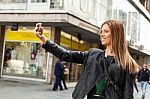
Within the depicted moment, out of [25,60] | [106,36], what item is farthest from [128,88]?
[25,60]

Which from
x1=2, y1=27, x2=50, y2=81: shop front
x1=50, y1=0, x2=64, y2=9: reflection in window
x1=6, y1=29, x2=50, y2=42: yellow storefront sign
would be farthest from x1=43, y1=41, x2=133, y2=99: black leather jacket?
x1=6, y1=29, x2=50, y2=42: yellow storefront sign

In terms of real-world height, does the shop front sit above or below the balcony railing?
below

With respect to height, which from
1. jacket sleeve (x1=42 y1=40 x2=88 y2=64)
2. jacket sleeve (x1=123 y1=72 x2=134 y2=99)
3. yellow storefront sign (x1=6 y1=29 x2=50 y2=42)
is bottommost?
jacket sleeve (x1=123 y1=72 x2=134 y2=99)

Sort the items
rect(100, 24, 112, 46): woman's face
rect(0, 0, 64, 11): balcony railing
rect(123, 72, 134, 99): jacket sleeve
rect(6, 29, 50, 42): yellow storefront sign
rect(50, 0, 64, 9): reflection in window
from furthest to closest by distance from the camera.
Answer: rect(6, 29, 50, 42): yellow storefront sign → rect(0, 0, 64, 11): balcony railing → rect(50, 0, 64, 9): reflection in window → rect(100, 24, 112, 46): woman's face → rect(123, 72, 134, 99): jacket sleeve

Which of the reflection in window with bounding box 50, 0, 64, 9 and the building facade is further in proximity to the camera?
the building facade

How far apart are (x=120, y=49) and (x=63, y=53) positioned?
0.46m

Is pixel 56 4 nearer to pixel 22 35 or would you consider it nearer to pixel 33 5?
pixel 33 5

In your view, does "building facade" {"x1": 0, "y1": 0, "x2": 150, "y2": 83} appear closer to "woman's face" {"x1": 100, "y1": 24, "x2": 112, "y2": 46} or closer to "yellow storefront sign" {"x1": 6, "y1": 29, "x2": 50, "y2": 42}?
"yellow storefront sign" {"x1": 6, "y1": 29, "x2": 50, "y2": 42}

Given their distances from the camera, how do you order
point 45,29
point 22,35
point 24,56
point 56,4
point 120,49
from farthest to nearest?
point 24,56
point 22,35
point 45,29
point 56,4
point 120,49

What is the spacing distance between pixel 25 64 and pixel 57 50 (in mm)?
21844

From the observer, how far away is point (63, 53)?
3.22 metres

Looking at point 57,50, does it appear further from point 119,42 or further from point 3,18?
point 3,18

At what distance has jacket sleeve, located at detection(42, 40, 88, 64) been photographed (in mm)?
3162

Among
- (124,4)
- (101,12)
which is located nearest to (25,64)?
(101,12)
